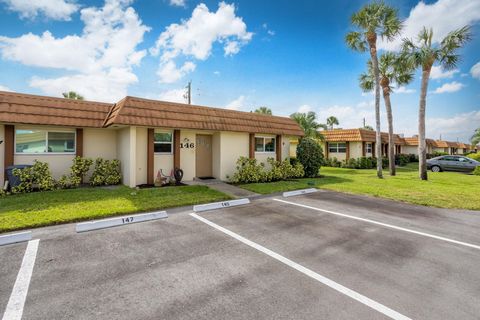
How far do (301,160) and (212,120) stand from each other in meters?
7.16

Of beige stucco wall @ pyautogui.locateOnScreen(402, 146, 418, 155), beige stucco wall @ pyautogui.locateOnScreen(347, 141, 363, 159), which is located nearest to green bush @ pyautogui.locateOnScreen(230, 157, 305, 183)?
beige stucco wall @ pyautogui.locateOnScreen(347, 141, 363, 159)

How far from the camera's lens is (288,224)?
20.4ft

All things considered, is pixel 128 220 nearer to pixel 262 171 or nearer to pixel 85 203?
pixel 85 203

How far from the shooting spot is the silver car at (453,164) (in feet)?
69.8

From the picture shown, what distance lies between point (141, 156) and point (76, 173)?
2.82 meters

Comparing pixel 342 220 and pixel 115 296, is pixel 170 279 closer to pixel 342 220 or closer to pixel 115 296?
pixel 115 296

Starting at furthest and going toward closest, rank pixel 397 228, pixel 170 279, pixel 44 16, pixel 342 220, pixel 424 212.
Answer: pixel 44 16, pixel 424 212, pixel 342 220, pixel 397 228, pixel 170 279

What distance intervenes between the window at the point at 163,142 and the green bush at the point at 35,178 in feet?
14.4

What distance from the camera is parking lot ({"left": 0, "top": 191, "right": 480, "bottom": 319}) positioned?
2873 millimetres

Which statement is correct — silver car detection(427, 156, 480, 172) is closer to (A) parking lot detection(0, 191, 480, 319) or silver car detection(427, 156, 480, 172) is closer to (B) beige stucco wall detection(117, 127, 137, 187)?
(A) parking lot detection(0, 191, 480, 319)

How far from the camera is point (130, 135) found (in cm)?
1036

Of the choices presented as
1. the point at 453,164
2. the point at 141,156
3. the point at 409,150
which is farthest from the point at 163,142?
the point at 409,150

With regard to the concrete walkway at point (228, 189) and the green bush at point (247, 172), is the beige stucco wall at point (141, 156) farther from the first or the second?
the green bush at point (247, 172)

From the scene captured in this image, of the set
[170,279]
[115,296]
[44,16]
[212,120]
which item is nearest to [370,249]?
[170,279]
